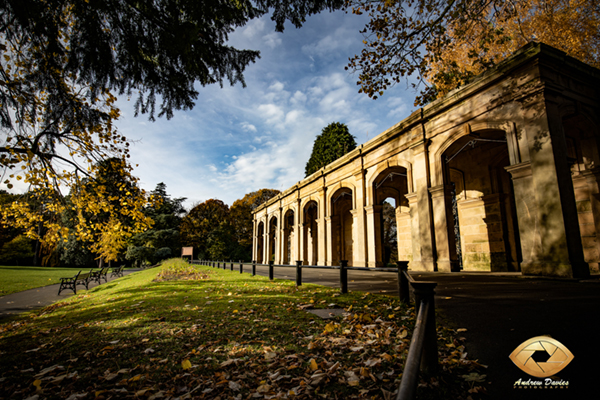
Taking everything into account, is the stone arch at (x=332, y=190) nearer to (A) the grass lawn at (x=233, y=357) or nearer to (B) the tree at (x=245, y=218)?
(A) the grass lawn at (x=233, y=357)

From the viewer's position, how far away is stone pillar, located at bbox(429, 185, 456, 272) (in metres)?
10.2

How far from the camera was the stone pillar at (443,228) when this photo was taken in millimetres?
10219

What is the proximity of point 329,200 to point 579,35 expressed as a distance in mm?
15693

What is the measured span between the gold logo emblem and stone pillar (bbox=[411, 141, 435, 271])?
8.39m

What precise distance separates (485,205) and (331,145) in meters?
19.7

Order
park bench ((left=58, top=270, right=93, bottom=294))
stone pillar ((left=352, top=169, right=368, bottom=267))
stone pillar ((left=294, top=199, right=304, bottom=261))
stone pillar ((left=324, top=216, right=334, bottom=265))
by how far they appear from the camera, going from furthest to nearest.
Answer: stone pillar ((left=294, top=199, right=304, bottom=261))
stone pillar ((left=324, top=216, right=334, bottom=265))
stone pillar ((left=352, top=169, right=368, bottom=267))
park bench ((left=58, top=270, right=93, bottom=294))

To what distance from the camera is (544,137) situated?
298 inches

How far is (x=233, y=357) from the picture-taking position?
3037 millimetres

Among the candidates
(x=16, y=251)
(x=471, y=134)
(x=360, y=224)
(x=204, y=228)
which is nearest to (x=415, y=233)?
(x=360, y=224)

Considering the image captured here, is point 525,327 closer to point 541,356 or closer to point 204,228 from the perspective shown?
point 541,356

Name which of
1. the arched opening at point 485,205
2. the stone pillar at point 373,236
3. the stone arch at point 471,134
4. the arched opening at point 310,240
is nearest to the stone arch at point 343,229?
the arched opening at point 310,240

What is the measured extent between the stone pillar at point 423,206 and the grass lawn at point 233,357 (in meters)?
6.91

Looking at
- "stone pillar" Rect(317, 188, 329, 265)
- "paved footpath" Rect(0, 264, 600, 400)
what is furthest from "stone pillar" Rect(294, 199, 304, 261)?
"paved footpath" Rect(0, 264, 600, 400)

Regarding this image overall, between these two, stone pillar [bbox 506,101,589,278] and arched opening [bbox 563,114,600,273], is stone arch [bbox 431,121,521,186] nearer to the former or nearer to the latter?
stone pillar [bbox 506,101,589,278]
